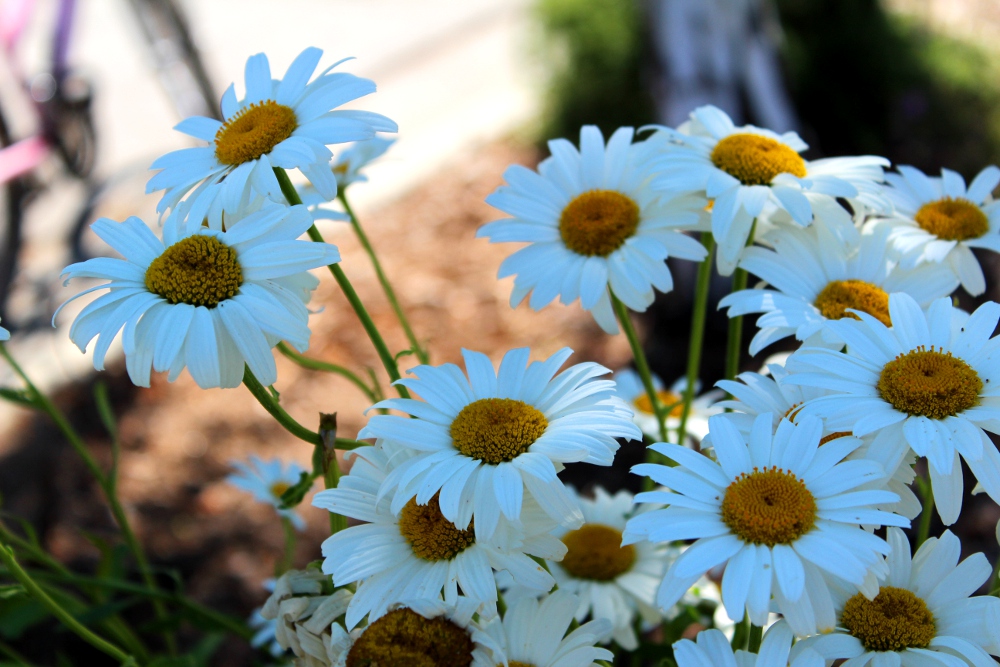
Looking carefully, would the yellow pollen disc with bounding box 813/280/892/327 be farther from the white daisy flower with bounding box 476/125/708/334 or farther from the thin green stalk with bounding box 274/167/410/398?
the thin green stalk with bounding box 274/167/410/398

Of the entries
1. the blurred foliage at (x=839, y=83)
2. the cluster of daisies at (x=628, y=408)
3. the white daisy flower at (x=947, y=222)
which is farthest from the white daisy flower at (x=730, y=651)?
the blurred foliage at (x=839, y=83)

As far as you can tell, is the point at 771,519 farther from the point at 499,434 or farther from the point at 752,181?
the point at 752,181

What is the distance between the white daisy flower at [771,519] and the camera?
21.4 inches

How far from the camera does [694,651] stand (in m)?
0.58

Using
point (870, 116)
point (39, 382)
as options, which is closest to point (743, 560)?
point (39, 382)

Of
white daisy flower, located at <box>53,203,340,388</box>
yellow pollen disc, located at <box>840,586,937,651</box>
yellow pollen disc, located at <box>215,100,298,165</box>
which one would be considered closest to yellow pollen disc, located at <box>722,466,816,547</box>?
yellow pollen disc, located at <box>840,586,937,651</box>

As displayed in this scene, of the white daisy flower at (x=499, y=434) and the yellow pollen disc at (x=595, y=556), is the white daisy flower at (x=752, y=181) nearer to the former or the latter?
the white daisy flower at (x=499, y=434)

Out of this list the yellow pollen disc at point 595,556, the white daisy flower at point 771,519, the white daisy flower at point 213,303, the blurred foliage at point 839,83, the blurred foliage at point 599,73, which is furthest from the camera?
the blurred foliage at point 599,73

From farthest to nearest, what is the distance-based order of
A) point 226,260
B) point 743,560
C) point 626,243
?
point 626,243 → point 226,260 → point 743,560

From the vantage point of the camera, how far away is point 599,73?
11.1ft

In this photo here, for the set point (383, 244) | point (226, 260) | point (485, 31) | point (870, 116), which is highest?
point (226, 260)

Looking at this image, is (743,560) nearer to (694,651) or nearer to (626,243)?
(694,651)

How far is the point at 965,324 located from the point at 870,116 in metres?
2.94

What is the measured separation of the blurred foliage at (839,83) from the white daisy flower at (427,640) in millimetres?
2866
